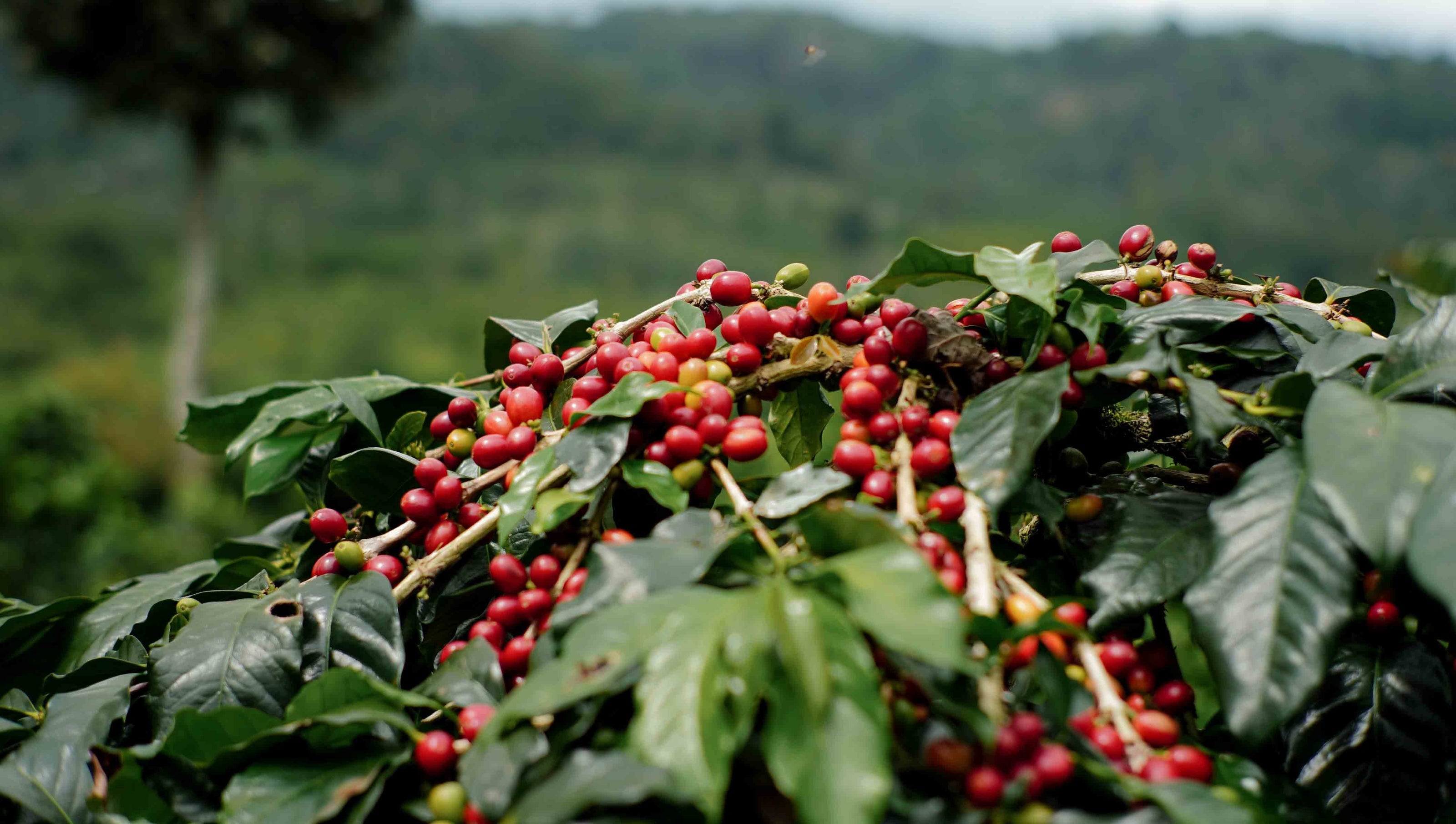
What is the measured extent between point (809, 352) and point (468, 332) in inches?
852

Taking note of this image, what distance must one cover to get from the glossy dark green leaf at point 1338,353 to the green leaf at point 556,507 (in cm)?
47

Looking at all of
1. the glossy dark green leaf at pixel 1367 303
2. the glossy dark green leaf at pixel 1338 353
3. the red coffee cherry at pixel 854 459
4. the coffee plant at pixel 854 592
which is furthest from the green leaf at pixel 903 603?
the glossy dark green leaf at pixel 1367 303

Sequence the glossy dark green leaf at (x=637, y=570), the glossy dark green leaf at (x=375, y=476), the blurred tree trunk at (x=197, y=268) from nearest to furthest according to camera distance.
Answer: the glossy dark green leaf at (x=637, y=570) → the glossy dark green leaf at (x=375, y=476) → the blurred tree trunk at (x=197, y=268)

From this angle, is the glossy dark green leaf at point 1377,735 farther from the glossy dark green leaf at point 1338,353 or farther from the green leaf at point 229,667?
the green leaf at point 229,667

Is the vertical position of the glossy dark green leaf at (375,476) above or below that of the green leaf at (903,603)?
below

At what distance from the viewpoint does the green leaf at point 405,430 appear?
0.75 meters

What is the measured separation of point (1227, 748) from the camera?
0.60m

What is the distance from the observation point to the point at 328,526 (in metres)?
0.68

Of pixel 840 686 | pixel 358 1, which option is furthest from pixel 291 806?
pixel 358 1

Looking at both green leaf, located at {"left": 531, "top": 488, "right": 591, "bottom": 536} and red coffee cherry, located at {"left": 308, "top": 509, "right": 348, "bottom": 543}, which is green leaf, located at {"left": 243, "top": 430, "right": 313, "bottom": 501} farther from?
green leaf, located at {"left": 531, "top": 488, "right": 591, "bottom": 536}

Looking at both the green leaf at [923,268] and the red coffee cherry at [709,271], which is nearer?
the green leaf at [923,268]

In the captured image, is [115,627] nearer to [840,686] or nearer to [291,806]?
[291,806]

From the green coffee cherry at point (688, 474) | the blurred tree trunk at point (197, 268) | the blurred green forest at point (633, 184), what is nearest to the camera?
the green coffee cherry at point (688, 474)

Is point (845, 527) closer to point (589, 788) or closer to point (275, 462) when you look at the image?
point (589, 788)
